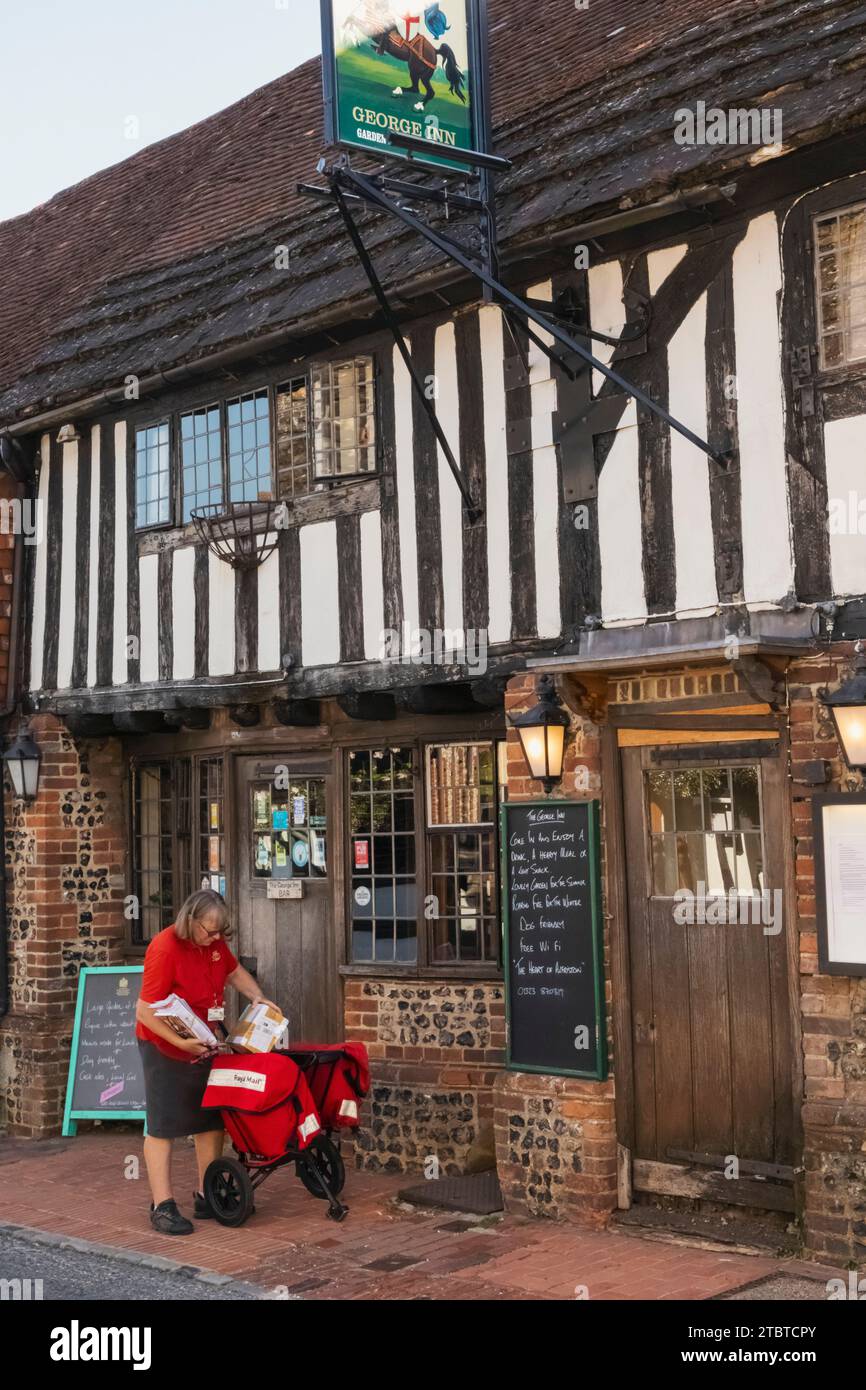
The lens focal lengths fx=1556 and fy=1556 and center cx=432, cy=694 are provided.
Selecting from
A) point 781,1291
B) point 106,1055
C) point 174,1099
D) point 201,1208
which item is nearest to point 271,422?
point 174,1099

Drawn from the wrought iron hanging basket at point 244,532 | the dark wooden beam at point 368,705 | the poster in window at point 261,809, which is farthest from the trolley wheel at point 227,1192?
the wrought iron hanging basket at point 244,532

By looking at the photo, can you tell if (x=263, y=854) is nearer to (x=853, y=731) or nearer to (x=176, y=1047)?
(x=176, y=1047)

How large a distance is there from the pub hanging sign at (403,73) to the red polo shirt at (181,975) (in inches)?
157

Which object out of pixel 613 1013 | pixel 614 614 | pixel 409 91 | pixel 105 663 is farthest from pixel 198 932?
pixel 409 91

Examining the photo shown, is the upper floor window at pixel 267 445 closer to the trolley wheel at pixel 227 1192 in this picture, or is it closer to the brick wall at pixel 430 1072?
the brick wall at pixel 430 1072

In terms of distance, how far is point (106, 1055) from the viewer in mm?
10609

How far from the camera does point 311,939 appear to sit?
32.6 feet

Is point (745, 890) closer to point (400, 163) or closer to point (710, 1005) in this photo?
point (710, 1005)

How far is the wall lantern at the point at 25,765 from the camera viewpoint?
10898 mm

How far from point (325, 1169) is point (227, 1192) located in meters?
0.52

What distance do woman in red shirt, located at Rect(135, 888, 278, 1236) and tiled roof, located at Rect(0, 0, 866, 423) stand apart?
3575mm

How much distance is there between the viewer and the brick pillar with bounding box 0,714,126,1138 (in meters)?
10.9

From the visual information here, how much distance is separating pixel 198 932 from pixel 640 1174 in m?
2.48

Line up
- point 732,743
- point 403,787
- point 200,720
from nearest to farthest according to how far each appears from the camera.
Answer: point 732,743 → point 403,787 → point 200,720
